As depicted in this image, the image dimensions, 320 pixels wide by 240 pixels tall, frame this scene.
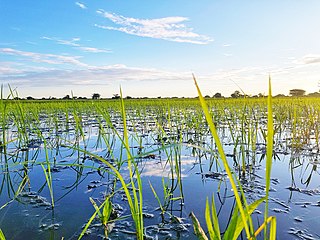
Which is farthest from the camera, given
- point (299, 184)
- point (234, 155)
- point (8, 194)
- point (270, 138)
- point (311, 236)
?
point (234, 155)

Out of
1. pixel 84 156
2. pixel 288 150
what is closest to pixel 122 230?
pixel 84 156

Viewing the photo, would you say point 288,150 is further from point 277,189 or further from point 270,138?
point 270,138

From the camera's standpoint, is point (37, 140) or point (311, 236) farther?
point (37, 140)

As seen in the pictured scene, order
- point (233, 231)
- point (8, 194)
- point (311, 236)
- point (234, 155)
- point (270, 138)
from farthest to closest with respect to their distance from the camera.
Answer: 1. point (234, 155)
2. point (8, 194)
3. point (311, 236)
4. point (233, 231)
5. point (270, 138)

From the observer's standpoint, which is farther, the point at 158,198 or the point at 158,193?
the point at 158,193

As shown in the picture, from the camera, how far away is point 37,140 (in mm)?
5746

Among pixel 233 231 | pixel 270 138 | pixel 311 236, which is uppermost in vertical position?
pixel 270 138

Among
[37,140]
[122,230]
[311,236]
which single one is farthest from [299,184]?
[37,140]

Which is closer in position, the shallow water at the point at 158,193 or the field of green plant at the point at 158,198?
the field of green plant at the point at 158,198

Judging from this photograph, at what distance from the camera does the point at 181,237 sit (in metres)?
1.83

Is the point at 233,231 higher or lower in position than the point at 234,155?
higher

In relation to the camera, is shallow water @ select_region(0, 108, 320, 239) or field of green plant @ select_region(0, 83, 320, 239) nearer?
field of green plant @ select_region(0, 83, 320, 239)

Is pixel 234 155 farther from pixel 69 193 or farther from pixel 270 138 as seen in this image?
pixel 270 138

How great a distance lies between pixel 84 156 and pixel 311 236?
3373 millimetres
